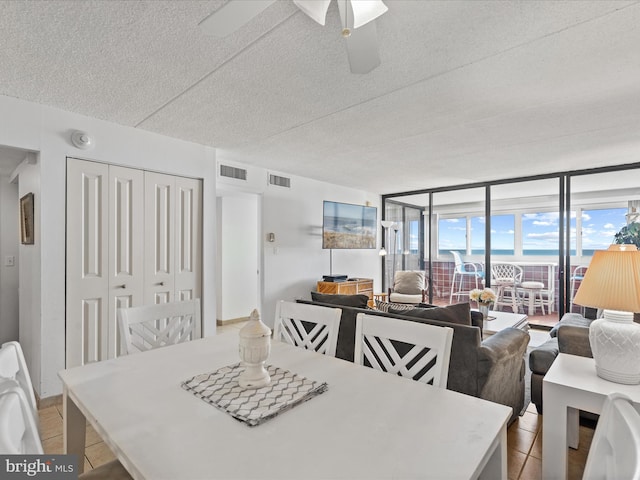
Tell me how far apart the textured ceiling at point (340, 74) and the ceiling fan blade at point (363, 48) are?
22 cm

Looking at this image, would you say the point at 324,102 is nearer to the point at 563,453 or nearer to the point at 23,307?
the point at 563,453

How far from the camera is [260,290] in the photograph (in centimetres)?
470

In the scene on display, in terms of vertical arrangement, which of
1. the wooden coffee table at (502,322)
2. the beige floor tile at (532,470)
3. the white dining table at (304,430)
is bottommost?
the beige floor tile at (532,470)

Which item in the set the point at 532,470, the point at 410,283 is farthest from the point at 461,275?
the point at 532,470

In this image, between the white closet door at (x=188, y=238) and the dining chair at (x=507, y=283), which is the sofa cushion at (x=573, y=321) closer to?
the dining chair at (x=507, y=283)

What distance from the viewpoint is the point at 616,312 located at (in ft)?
5.35

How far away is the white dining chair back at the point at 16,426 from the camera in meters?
0.66

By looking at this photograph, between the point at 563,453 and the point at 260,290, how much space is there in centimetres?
372

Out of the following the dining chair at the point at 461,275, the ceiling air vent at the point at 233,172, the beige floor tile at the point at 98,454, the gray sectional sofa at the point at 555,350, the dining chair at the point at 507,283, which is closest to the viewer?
the beige floor tile at the point at 98,454

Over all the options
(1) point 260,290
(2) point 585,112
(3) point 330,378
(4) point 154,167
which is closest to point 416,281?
(1) point 260,290

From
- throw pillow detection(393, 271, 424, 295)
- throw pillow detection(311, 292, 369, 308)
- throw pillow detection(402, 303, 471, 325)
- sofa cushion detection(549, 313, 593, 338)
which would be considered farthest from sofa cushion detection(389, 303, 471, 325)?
throw pillow detection(393, 271, 424, 295)

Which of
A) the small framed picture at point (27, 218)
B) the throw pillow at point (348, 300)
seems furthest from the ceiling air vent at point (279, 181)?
the small framed picture at point (27, 218)

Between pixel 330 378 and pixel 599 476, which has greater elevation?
pixel 599 476

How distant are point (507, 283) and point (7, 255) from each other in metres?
7.10
